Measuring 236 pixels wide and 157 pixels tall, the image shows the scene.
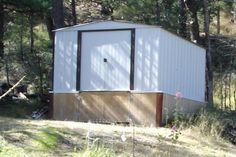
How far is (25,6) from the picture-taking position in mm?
18875

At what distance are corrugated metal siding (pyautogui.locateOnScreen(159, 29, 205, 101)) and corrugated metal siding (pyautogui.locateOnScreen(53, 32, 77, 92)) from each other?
2.31 m

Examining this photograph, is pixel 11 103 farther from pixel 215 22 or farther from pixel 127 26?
pixel 215 22

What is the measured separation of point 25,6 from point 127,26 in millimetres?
5556

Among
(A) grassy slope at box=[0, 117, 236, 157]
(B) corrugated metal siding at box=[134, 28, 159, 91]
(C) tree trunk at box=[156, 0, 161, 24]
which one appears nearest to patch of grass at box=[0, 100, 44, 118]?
(B) corrugated metal siding at box=[134, 28, 159, 91]

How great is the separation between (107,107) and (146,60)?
153cm

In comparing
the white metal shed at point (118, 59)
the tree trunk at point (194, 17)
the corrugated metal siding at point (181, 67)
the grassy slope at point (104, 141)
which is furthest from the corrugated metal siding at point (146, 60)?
the tree trunk at point (194, 17)

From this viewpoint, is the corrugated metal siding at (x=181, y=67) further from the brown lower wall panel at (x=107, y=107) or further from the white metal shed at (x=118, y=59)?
the brown lower wall panel at (x=107, y=107)

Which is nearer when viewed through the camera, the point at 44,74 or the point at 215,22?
the point at 44,74

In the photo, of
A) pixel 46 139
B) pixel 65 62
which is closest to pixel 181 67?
pixel 65 62

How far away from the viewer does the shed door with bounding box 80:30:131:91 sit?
14422 millimetres

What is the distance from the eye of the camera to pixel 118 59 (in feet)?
47.6

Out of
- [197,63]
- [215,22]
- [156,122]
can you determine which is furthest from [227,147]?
[215,22]

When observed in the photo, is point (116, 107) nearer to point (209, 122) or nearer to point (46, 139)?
point (209, 122)

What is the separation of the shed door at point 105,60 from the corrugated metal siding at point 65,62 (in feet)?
0.85
